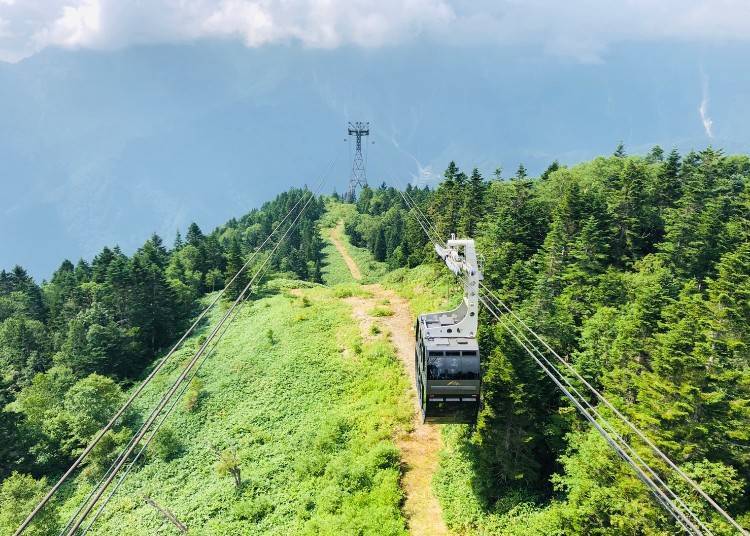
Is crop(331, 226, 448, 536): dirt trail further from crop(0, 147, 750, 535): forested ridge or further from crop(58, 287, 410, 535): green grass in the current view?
crop(0, 147, 750, 535): forested ridge

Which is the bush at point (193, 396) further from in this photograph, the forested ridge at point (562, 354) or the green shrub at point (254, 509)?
A: the green shrub at point (254, 509)

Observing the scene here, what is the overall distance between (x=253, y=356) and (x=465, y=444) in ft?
92.5

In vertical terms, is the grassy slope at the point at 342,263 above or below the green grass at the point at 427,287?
above

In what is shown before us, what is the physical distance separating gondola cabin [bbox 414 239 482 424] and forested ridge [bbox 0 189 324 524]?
3360 centimetres

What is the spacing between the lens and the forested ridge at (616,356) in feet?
63.8

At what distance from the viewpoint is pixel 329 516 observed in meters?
26.7

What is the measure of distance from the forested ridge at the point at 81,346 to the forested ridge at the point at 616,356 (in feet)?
115

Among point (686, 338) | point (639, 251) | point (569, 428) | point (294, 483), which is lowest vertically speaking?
point (294, 483)

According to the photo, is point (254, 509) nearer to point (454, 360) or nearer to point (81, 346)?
point (454, 360)

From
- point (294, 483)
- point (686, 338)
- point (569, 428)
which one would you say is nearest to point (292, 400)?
A: point (294, 483)

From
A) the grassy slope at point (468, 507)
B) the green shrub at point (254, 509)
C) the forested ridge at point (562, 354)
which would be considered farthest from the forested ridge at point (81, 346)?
the grassy slope at point (468, 507)

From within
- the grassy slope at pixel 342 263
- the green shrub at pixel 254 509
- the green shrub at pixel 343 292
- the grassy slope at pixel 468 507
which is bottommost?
the green shrub at pixel 254 509

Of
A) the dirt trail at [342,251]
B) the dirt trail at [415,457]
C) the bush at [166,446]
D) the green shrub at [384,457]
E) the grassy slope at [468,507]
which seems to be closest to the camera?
the grassy slope at [468,507]

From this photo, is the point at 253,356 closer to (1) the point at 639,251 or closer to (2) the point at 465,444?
(2) the point at 465,444
